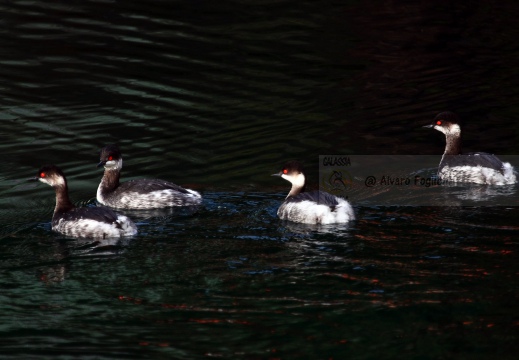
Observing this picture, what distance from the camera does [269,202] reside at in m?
13.1

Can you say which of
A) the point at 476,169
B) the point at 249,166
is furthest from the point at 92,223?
the point at 476,169

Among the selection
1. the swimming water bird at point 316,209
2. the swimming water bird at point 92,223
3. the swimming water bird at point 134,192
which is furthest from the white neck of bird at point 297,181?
the swimming water bird at point 92,223

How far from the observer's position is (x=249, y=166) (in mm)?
14773

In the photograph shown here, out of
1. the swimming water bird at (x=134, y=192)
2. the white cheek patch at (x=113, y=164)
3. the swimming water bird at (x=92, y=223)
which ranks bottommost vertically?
the swimming water bird at (x=92, y=223)

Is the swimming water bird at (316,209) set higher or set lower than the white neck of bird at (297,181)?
lower

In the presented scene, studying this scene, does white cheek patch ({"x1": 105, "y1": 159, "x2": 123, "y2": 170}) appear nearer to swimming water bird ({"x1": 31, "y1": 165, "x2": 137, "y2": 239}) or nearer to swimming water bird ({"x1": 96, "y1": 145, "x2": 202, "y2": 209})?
swimming water bird ({"x1": 96, "y1": 145, "x2": 202, "y2": 209})

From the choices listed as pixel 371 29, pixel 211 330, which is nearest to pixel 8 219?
pixel 211 330
